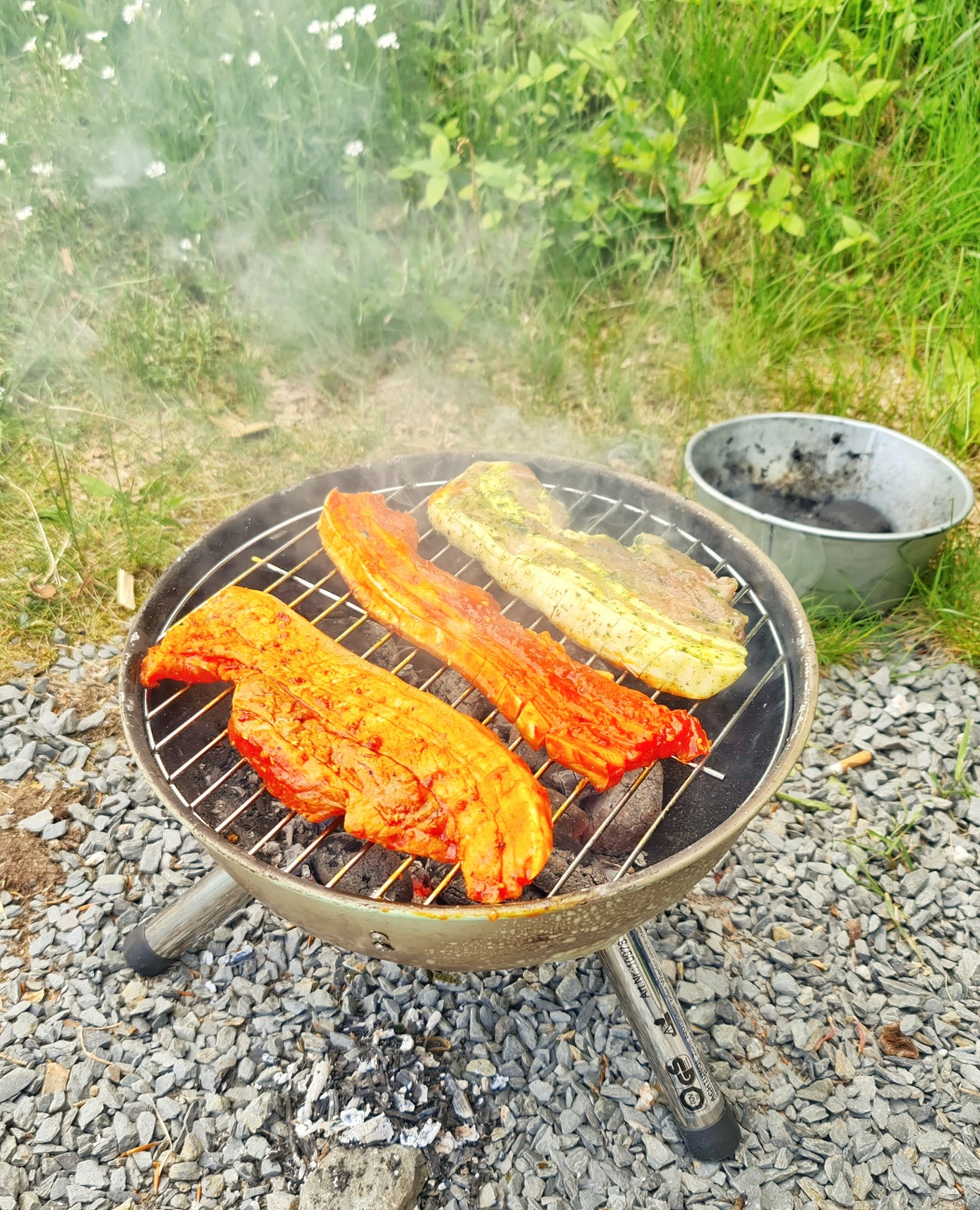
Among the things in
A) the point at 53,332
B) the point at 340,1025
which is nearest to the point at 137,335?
the point at 53,332

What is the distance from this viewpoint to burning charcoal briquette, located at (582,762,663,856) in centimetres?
256

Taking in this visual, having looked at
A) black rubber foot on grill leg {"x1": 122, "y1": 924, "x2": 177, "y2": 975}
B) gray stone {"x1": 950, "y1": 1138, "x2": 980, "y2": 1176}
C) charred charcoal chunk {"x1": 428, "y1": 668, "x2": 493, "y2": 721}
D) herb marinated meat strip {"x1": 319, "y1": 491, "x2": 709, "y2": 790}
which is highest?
herb marinated meat strip {"x1": 319, "y1": 491, "x2": 709, "y2": 790}

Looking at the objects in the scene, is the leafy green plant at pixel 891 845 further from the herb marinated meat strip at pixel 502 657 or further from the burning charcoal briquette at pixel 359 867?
the burning charcoal briquette at pixel 359 867

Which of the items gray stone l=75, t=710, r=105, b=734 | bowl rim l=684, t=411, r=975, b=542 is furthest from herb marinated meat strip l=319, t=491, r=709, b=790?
bowl rim l=684, t=411, r=975, b=542

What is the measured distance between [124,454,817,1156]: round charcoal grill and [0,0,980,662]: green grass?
1.83m

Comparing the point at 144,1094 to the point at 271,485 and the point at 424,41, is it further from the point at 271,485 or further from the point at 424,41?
the point at 424,41

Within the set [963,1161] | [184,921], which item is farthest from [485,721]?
[963,1161]

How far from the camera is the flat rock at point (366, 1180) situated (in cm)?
240

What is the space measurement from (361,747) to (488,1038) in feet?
4.18

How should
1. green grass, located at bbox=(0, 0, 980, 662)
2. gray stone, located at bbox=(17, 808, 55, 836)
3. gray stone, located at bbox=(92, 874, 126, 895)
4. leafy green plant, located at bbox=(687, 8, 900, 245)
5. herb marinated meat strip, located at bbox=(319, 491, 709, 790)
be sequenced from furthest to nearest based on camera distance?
green grass, located at bbox=(0, 0, 980, 662), leafy green plant, located at bbox=(687, 8, 900, 245), gray stone, located at bbox=(17, 808, 55, 836), gray stone, located at bbox=(92, 874, 126, 895), herb marinated meat strip, located at bbox=(319, 491, 709, 790)

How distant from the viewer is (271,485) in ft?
15.9

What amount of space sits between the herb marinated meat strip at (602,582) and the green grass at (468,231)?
2.11 m

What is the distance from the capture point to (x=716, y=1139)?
103 inches

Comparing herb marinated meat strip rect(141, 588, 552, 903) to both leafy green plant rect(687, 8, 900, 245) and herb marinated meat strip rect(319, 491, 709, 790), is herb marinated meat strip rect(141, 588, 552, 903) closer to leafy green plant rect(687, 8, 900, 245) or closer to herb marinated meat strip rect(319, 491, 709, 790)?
herb marinated meat strip rect(319, 491, 709, 790)
